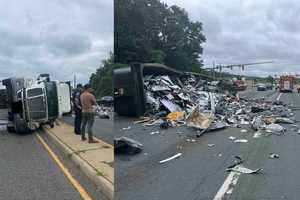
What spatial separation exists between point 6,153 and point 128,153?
20.0 ft

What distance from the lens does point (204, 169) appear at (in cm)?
756

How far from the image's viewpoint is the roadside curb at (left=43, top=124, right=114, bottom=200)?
543 cm

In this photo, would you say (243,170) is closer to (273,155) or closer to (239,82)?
(273,155)

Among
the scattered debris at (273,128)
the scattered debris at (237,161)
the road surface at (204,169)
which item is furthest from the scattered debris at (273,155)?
the scattered debris at (273,128)

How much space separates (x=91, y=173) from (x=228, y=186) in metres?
2.51

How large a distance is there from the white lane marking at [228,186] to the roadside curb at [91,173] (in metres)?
1.22

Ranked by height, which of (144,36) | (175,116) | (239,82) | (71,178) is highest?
(144,36)

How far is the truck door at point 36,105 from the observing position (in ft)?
60.5

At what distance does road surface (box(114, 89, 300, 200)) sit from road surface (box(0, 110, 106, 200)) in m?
0.77

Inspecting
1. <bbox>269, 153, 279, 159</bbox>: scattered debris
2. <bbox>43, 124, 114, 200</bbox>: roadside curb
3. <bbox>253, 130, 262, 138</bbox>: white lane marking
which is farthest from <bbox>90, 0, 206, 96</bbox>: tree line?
<bbox>253, 130, 262, 138</bbox>: white lane marking

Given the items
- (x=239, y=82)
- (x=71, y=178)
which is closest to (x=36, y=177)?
(x=71, y=178)

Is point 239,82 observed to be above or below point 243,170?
above

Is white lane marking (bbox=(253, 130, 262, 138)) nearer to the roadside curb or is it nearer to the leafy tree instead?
the roadside curb

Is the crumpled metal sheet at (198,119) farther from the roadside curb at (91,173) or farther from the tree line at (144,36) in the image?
the tree line at (144,36)
